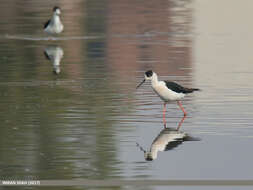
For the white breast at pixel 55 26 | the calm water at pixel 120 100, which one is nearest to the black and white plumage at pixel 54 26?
the white breast at pixel 55 26

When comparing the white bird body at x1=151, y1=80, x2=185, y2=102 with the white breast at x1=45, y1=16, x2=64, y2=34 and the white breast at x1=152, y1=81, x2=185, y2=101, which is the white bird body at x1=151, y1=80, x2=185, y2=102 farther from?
the white breast at x1=45, y1=16, x2=64, y2=34

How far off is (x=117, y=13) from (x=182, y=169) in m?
37.4

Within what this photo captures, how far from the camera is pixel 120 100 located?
19.7m

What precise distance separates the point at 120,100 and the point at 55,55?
32.1 feet

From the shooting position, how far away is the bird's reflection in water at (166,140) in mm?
14125

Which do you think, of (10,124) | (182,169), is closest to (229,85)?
(10,124)

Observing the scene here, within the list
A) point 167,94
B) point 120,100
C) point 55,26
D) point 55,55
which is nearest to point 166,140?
point 167,94

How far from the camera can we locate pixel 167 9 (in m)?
51.7

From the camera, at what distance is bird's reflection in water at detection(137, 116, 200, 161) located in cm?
1412

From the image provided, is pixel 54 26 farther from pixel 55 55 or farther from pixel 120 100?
pixel 120 100

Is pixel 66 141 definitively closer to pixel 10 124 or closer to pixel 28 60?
pixel 10 124

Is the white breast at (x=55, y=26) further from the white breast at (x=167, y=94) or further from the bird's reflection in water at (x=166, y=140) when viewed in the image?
the bird's reflection in water at (x=166, y=140)

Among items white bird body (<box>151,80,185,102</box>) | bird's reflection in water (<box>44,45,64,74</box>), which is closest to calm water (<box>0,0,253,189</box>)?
bird's reflection in water (<box>44,45,64,74</box>)

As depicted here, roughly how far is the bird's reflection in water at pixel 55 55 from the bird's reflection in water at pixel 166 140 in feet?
31.1
